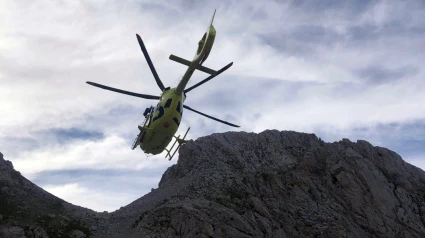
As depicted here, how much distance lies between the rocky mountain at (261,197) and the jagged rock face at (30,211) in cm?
10

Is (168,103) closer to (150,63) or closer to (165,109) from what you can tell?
(165,109)

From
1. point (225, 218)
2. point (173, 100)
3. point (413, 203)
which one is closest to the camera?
point (173, 100)

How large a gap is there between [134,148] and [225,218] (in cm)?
1072

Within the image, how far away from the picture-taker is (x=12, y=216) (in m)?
29.8

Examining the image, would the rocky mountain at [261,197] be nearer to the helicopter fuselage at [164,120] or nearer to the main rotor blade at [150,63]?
the helicopter fuselage at [164,120]

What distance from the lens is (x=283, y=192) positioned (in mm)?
38406

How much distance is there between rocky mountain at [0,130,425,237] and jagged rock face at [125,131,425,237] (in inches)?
4.2

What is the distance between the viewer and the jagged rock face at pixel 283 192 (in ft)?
106

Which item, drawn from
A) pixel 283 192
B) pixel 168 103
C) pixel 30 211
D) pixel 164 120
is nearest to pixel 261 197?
pixel 283 192

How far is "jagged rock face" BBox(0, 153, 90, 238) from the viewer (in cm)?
2878

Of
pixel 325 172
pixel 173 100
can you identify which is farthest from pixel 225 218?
pixel 325 172

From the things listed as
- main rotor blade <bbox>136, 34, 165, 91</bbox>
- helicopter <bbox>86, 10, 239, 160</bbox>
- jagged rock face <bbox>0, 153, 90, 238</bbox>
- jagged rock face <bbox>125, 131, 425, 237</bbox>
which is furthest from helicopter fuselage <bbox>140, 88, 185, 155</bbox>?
jagged rock face <bbox>0, 153, 90, 238</bbox>

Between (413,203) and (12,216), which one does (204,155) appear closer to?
(12,216)

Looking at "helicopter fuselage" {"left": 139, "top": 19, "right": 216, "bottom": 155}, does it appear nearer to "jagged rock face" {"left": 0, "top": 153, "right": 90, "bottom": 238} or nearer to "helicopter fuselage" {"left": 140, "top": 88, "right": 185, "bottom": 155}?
"helicopter fuselage" {"left": 140, "top": 88, "right": 185, "bottom": 155}
